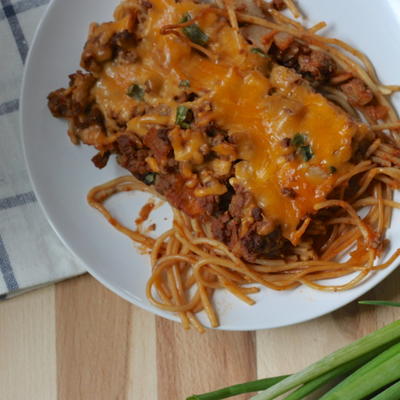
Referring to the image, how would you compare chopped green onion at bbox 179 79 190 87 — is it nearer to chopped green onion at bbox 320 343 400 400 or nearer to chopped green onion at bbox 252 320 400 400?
chopped green onion at bbox 252 320 400 400

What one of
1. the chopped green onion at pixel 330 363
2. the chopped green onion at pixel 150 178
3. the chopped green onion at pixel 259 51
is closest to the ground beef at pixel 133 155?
the chopped green onion at pixel 150 178

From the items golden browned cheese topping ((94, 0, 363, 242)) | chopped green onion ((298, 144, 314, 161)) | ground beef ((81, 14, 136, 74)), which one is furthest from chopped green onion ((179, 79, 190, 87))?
chopped green onion ((298, 144, 314, 161))

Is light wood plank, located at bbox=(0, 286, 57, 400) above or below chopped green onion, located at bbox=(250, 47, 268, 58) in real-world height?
below

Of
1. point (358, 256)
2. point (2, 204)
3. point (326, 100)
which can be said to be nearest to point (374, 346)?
point (358, 256)

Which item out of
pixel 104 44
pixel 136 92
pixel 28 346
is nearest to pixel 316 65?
pixel 136 92

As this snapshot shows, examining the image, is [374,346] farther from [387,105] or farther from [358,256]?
[387,105]

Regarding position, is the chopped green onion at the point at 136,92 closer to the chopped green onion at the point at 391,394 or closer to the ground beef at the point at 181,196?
the ground beef at the point at 181,196

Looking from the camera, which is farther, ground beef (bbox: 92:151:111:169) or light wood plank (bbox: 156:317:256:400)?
light wood plank (bbox: 156:317:256:400)

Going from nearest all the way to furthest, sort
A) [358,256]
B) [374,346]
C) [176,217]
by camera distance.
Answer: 1. [374,346]
2. [358,256]
3. [176,217]

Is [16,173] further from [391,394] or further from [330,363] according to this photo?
[391,394]
